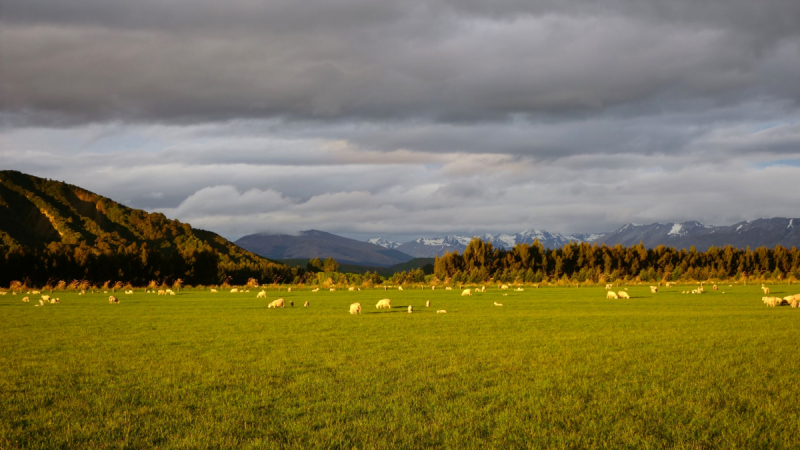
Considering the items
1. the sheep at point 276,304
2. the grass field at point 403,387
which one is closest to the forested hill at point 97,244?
the sheep at point 276,304

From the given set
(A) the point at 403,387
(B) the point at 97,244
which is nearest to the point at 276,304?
(A) the point at 403,387

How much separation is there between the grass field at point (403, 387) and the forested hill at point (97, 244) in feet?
147

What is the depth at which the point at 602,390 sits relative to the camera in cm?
890

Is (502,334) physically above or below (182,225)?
below

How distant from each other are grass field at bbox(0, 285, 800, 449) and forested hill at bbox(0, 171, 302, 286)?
44674 mm

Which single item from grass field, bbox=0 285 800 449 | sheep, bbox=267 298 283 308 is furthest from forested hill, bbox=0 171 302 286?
grass field, bbox=0 285 800 449

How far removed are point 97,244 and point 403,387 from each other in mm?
116415

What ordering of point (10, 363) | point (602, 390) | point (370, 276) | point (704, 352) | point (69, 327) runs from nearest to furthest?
point (602, 390) < point (10, 363) < point (704, 352) < point (69, 327) < point (370, 276)

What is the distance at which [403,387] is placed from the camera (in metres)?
9.15

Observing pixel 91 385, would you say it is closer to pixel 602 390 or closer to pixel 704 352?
pixel 602 390

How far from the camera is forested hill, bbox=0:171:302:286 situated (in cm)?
5653

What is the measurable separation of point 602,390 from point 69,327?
671 inches

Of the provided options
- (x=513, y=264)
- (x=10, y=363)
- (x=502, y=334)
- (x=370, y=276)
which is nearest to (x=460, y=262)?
(x=513, y=264)

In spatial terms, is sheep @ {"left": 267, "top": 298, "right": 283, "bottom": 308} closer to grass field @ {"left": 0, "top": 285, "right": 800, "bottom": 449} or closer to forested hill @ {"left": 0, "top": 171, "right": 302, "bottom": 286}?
grass field @ {"left": 0, "top": 285, "right": 800, "bottom": 449}
